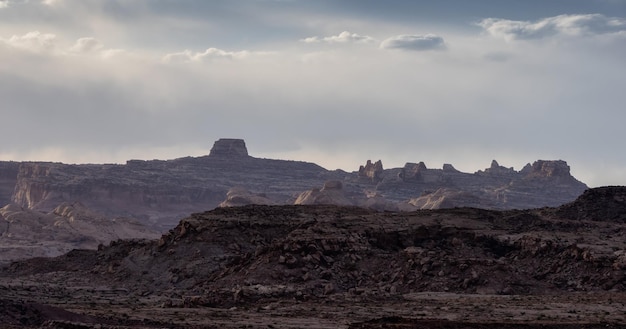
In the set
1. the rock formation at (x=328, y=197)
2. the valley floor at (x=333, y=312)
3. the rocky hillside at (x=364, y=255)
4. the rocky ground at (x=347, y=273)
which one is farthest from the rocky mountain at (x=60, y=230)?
the valley floor at (x=333, y=312)

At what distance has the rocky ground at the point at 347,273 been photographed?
44.8 m

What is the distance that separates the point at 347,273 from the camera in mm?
58562

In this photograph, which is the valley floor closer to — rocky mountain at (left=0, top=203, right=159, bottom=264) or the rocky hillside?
the rocky hillside

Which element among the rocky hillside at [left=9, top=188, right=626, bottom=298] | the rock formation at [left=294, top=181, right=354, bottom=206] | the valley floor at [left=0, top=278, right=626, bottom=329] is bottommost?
the valley floor at [left=0, top=278, right=626, bottom=329]

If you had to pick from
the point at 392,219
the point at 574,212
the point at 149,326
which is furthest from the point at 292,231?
the point at 149,326

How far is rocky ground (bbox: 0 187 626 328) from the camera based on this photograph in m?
44.8

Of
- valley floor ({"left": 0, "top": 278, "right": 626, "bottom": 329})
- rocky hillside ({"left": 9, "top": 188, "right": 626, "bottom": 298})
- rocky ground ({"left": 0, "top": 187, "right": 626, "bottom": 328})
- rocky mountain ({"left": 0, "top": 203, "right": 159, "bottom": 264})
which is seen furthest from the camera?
rocky mountain ({"left": 0, "top": 203, "right": 159, "bottom": 264})

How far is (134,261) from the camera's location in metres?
69.2

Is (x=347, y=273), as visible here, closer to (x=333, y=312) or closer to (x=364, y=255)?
(x=364, y=255)

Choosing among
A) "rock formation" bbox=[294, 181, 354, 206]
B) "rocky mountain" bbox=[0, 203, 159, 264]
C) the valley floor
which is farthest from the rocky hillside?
"rock formation" bbox=[294, 181, 354, 206]

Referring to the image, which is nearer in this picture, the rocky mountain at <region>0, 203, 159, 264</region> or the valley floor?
the valley floor

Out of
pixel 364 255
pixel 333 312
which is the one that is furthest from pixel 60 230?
pixel 333 312

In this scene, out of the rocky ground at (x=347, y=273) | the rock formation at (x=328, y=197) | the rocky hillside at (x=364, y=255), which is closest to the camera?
the rocky ground at (x=347, y=273)

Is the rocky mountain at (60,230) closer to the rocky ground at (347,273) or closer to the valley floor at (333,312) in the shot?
the rocky ground at (347,273)
